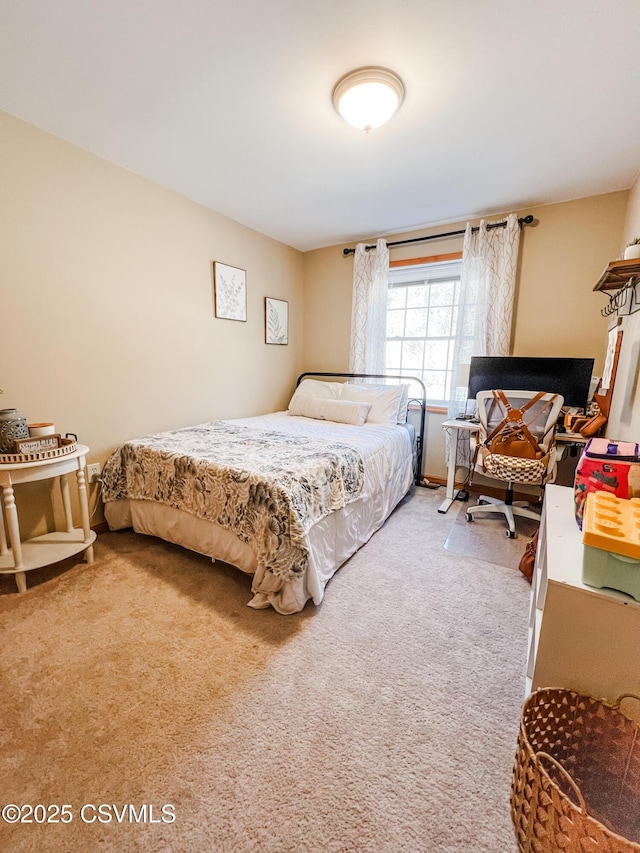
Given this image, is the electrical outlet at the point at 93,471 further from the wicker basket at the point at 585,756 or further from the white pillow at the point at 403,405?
the wicker basket at the point at 585,756

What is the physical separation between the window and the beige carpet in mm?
2156

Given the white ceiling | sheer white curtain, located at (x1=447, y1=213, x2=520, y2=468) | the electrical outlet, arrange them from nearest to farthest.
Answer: the white ceiling < the electrical outlet < sheer white curtain, located at (x1=447, y1=213, x2=520, y2=468)

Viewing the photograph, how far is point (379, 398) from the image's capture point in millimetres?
3395

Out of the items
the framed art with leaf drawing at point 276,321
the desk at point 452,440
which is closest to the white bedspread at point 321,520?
the desk at point 452,440

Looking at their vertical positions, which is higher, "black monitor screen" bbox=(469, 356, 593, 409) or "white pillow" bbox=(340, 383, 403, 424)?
"black monitor screen" bbox=(469, 356, 593, 409)

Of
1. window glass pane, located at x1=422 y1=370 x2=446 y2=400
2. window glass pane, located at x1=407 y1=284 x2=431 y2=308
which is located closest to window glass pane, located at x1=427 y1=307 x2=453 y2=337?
window glass pane, located at x1=407 y1=284 x2=431 y2=308

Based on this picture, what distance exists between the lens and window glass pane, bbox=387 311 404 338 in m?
3.72

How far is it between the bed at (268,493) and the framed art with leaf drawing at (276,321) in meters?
1.15

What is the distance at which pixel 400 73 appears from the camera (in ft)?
5.23

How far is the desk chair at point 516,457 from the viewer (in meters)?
2.41

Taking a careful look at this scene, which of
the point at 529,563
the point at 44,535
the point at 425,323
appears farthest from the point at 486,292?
the point at 44,535

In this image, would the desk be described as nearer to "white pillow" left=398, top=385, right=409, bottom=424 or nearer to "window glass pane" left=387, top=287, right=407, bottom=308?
"white pillow" left=398, top=385, right=409, bottom=424

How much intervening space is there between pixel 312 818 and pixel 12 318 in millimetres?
2617

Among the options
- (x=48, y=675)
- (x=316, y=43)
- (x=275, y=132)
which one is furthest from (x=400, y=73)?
(x=48, y=675)
